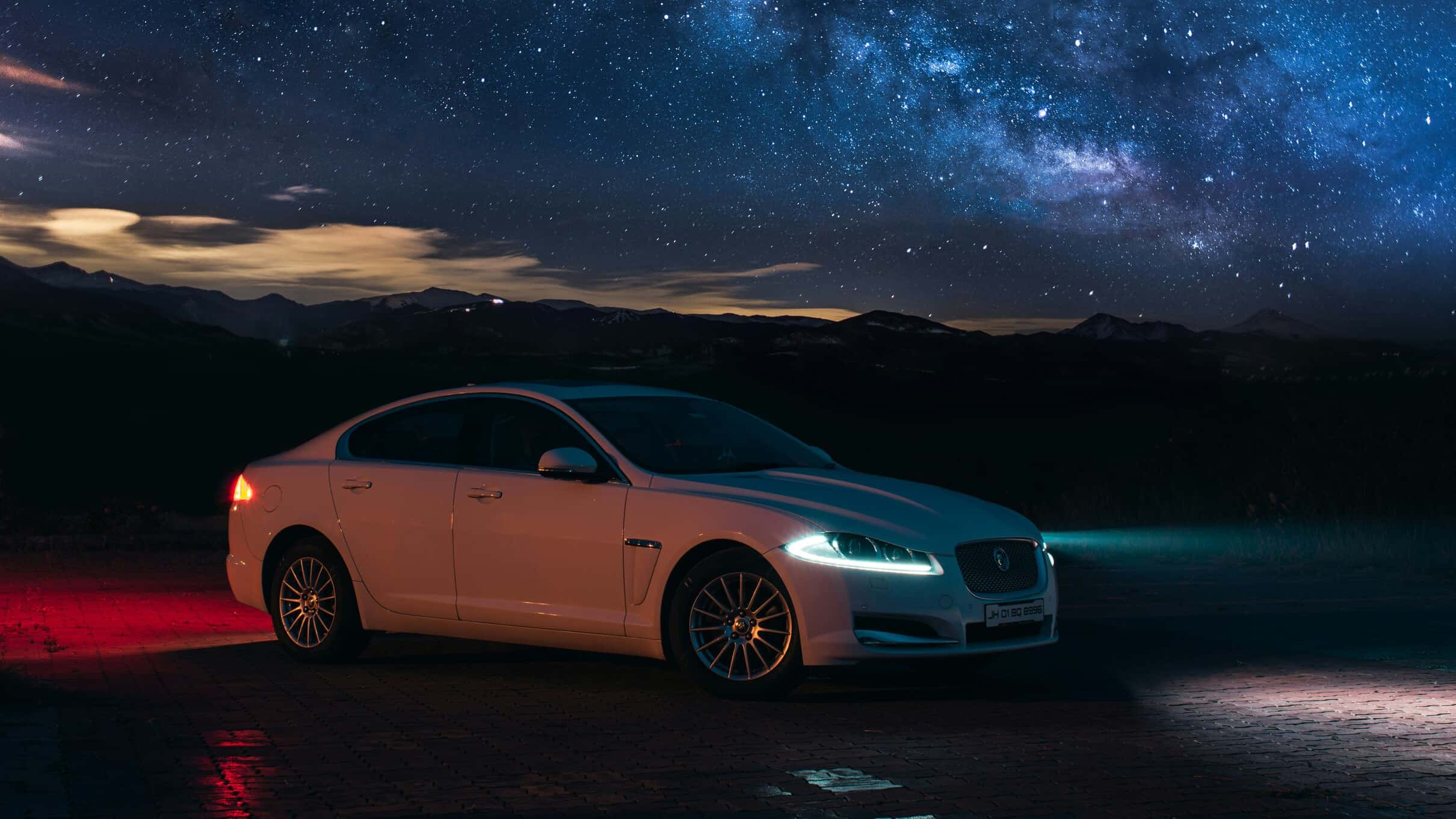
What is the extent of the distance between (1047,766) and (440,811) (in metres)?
2.55

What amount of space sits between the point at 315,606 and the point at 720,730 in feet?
11.8

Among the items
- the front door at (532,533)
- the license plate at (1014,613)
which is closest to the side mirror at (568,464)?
the front door at (532,533)

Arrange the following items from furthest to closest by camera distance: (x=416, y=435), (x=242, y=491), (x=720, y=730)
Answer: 1. (x=242, y=491)
2. (x=416, y=435)
3. (x=720, y=730)

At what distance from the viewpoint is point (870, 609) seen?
27.9ft

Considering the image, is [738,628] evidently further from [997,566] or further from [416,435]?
[416,435]

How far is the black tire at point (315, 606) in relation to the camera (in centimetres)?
1027

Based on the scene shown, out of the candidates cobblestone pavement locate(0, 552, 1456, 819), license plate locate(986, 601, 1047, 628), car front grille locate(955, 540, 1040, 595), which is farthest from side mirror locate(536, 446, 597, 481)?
license plate locate(986, 601, 1047, 628)

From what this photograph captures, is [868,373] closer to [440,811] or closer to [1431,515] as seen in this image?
[1431,515]

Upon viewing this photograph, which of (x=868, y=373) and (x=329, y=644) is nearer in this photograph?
(x=329, y=644)

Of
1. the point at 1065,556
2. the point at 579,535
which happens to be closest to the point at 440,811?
the point at 579,535

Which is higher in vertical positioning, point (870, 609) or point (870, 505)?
point (870, 505)

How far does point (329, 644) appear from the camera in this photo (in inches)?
405

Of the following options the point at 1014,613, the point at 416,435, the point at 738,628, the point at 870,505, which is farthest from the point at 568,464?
the point at 1014,613

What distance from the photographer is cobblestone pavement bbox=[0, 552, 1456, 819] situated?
6.36 metres
